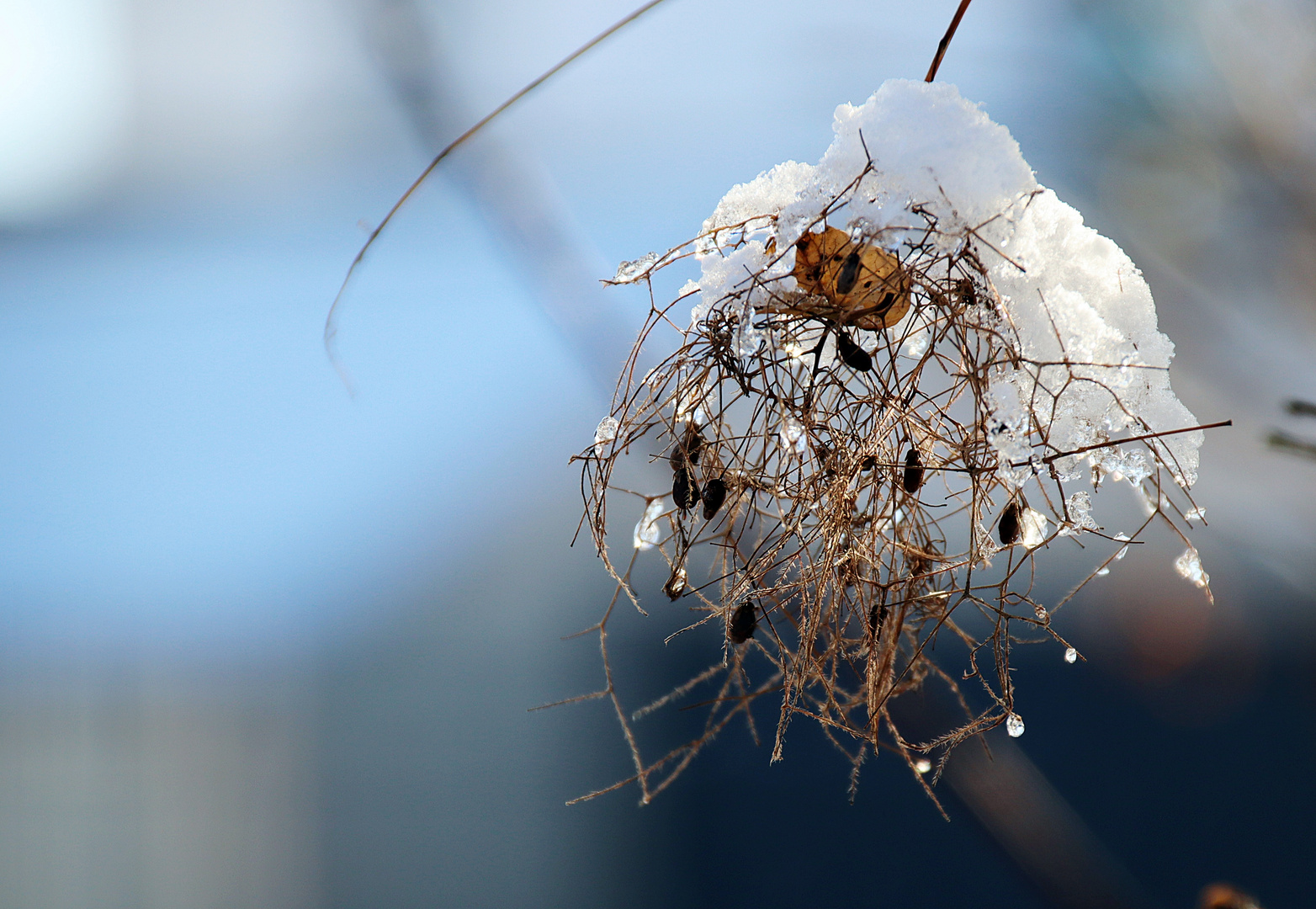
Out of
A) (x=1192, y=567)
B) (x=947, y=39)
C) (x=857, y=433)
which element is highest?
(x=947, y=39)

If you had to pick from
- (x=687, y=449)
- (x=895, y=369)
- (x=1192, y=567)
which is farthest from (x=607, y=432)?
(x=1192, y=567)

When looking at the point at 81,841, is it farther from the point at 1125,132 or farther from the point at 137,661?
the point at 1125,132

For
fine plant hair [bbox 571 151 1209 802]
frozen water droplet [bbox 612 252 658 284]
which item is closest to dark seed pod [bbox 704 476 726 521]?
fine plant hair [bbox 571 151 1209 802]

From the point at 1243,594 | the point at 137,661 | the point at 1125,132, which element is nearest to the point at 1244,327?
the point at 1125,132

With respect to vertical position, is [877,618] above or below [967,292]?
below

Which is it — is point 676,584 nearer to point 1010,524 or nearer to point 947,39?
point 1010,524

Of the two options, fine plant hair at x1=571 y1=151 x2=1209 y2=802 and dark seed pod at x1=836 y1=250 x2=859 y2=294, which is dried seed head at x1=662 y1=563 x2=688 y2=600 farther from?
dark seed pod at x1=836 y1=250 x2=859 y2=294

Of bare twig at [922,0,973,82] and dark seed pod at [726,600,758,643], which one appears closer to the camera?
bare twig at [922,0,973,82]
